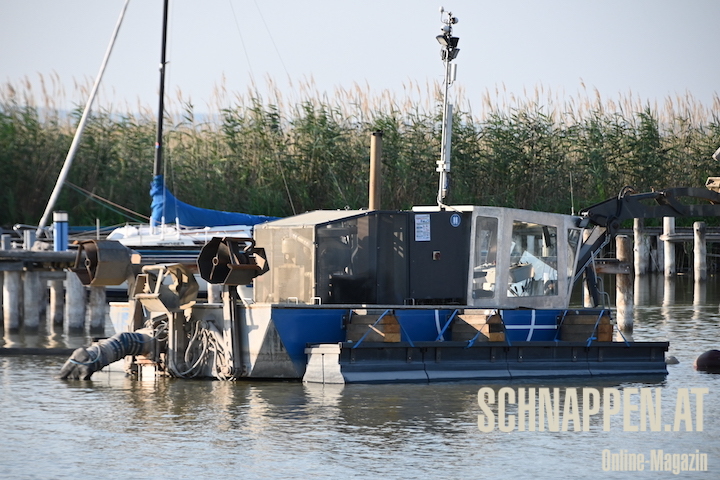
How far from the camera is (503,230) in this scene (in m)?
17.2

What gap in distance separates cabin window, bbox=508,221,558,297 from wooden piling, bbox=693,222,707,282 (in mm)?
16926

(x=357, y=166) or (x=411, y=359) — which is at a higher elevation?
(x=357, y=166)

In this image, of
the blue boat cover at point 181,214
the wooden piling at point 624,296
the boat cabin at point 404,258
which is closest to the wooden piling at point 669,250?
the blue boat cover at point 181,214

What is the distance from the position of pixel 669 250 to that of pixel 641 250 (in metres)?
2.24

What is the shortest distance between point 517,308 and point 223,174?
1847cm

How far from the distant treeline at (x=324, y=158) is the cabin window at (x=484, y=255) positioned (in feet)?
48.9

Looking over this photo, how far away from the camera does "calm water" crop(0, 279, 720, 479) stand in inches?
461

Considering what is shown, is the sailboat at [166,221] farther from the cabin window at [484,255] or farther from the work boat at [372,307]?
the cabin window at [484,255]

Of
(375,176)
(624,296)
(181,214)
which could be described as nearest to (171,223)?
(181,214)

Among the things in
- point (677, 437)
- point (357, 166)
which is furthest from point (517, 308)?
point (357, 166)

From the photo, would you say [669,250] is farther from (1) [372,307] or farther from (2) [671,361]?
(1) [372,307]

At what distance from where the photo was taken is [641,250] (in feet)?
122

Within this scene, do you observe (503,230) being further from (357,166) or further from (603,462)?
(357,166)

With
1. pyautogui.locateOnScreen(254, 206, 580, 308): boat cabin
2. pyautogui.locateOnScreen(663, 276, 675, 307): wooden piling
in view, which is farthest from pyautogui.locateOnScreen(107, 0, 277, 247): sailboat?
pyautogui.locateOnScreen(254, 206, 580, 308): boat cabin
